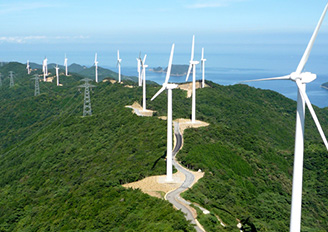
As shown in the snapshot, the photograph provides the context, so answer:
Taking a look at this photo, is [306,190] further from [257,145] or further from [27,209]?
[27,209]

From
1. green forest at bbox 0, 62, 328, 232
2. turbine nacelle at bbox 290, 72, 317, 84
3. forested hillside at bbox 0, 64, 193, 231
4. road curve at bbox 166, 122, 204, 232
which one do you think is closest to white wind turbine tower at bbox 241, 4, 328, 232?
turbine nacelle at bbox 290, 72, 317, 84

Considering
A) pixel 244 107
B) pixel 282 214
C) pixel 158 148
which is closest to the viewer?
pixel 282 214

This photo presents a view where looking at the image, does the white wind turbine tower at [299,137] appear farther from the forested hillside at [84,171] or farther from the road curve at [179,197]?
the forested hillside at [84,171]

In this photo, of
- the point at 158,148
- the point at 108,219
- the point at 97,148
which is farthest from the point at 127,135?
the point at 108,219

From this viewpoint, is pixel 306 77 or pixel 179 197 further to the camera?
pixel 179 197

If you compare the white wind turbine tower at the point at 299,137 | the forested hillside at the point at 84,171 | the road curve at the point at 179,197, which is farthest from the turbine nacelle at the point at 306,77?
the road curve at the point at 179,197

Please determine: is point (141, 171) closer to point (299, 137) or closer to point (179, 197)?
point (179, 197)

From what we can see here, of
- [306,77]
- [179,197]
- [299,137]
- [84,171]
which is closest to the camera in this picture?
[306,77]

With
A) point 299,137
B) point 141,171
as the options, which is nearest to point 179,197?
point 141,171

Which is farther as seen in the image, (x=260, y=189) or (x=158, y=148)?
(x=158, y=148)
